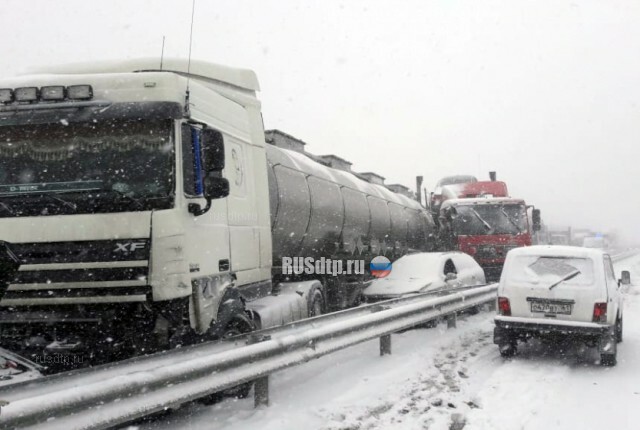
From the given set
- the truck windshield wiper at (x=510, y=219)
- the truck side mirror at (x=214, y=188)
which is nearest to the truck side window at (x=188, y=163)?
the truck side mirror at (x=214, y=188)

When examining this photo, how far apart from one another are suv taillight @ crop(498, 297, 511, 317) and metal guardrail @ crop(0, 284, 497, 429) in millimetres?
A: 2302

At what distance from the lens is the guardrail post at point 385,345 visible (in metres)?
8.39

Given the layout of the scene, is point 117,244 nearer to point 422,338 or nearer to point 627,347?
point 422,338

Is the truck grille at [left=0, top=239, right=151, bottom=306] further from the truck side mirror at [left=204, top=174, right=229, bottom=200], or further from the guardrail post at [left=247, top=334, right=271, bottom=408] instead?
the guardrail post at [left=247, top=334, right=271, bottom=408]

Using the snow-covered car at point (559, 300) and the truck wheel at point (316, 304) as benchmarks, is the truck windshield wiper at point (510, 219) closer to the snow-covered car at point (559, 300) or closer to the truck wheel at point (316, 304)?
the snow-covered car at point (559, 300)

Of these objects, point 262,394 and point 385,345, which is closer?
A: point 262,394

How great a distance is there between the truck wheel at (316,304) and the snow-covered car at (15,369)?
16.5 ft

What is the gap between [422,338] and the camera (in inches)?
398

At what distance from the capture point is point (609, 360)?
8.21 m

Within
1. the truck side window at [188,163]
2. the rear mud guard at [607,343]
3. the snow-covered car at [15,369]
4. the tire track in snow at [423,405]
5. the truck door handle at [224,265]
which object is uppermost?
the truck side window at [188,163]

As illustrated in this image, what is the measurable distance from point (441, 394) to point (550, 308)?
3.05 metres

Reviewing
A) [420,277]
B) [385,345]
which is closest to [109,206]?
[385,345]

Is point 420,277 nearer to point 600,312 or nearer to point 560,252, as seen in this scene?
point 560,252

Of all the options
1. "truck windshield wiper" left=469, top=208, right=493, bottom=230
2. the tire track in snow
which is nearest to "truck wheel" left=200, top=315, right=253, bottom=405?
the tire track in snow
